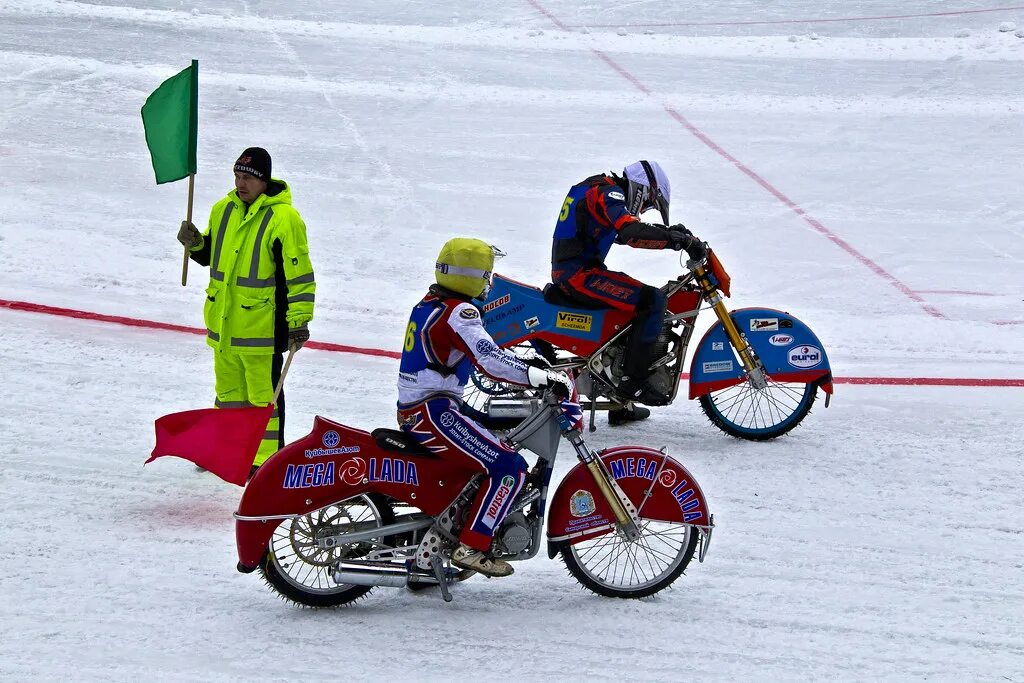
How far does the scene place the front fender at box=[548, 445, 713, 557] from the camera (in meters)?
5.59

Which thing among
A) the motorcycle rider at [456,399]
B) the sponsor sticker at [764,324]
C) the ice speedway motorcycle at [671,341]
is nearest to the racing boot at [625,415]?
the ice speedway motorcycle at [671,341]

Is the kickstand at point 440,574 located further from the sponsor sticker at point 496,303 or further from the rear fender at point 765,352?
the rear fender at point 765,352

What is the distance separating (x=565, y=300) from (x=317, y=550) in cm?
291

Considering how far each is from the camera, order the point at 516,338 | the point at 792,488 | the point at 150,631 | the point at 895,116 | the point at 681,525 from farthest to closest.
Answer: the point at 895,116
the point at 516,338
the point at 792,488
the point at 681,525
the point at 150,631

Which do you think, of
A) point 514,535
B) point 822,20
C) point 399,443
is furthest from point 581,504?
point 822,20

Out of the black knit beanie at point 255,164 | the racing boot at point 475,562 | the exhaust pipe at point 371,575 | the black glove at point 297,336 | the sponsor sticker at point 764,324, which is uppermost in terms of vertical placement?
the black knit beanie at point 255,164

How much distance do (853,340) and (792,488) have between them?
3.13m

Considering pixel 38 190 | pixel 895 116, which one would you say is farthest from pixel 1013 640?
pixel 895 116

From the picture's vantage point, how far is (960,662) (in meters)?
5.31

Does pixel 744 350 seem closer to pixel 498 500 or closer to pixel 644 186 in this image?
pixel 644 186

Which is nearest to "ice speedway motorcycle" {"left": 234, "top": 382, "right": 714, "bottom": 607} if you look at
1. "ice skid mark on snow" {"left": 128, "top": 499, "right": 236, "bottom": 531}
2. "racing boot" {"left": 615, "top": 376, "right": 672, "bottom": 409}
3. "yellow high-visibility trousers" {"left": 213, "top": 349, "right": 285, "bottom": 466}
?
"ice skid mark on snow" {"left": 128, "top": 499, "right": 236, "bottom": 531}

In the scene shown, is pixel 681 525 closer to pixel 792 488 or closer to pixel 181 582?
pixel 792 488

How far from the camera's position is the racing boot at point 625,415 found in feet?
27.1

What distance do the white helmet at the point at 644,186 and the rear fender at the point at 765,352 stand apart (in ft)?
2.96
